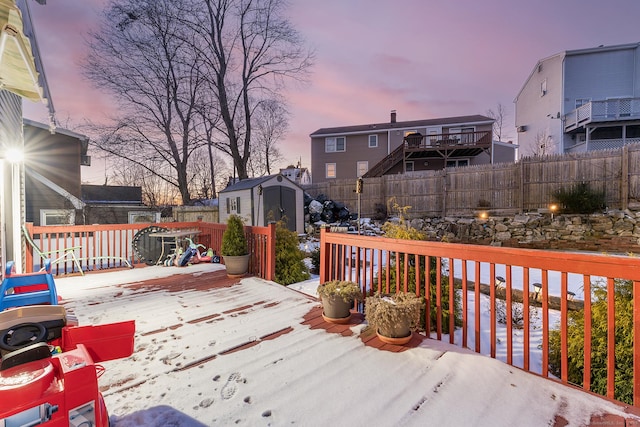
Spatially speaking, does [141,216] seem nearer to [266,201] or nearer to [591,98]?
[266,201]

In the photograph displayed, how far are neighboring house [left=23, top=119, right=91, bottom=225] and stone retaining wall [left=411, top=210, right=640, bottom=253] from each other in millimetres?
12910

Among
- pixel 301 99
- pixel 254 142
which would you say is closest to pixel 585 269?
pixel 301 99

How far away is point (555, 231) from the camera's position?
9211 millimetres

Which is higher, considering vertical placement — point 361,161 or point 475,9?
point 475,9

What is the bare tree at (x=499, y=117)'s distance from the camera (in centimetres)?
2453

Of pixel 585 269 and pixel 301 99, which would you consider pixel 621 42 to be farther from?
pixel 585 269

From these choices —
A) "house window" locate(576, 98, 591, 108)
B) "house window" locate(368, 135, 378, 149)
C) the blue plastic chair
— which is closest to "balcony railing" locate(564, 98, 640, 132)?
"house window" locate(576, 98, 591, 108)

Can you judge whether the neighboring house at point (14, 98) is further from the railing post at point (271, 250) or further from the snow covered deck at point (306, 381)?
the railing post at point (271, 250)

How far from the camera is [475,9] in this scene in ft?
25.2

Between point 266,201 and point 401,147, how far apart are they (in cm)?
990

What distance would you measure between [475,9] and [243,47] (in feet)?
37.8

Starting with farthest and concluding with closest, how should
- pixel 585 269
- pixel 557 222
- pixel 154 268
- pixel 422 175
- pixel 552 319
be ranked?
pixel 422 175 → pixel 557 222 → pixel 154 268 → pixel 552 319 → pixel 585 269

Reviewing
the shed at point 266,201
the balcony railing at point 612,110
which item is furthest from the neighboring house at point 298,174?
the balcony railing at point 612,110

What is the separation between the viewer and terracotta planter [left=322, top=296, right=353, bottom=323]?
9.11ft
